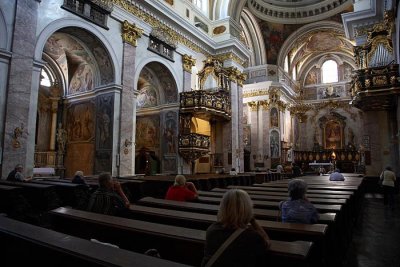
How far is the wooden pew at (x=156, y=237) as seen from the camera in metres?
1.79

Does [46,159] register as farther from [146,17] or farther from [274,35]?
[274,35]

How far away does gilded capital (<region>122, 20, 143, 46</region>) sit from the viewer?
10.9 m

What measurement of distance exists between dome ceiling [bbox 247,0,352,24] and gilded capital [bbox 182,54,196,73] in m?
9.43

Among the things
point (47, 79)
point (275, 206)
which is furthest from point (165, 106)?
point (275, 206)

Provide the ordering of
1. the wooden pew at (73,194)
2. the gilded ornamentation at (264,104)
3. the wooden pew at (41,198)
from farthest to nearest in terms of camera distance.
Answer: the gilded ornamentation at (264,104) → the wooden pew at (73,194) → the wooden pew at (41,198)

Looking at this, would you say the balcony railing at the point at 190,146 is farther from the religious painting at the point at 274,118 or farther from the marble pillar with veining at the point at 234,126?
the religious painting at the point at 274,118

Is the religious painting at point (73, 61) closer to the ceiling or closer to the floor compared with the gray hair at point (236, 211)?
closer to the ceiling

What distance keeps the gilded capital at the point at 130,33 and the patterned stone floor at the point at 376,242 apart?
9.61 m

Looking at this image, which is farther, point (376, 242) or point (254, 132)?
point (254, 132)

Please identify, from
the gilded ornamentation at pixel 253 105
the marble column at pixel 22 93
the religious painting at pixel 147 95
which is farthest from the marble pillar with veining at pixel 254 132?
the marble column at pixel 22 93

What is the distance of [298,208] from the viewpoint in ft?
9.17

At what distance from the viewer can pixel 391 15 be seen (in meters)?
9.94

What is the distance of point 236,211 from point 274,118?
68.7 feet

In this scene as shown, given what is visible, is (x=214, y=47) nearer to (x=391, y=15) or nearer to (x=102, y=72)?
(x=102, y=72)
